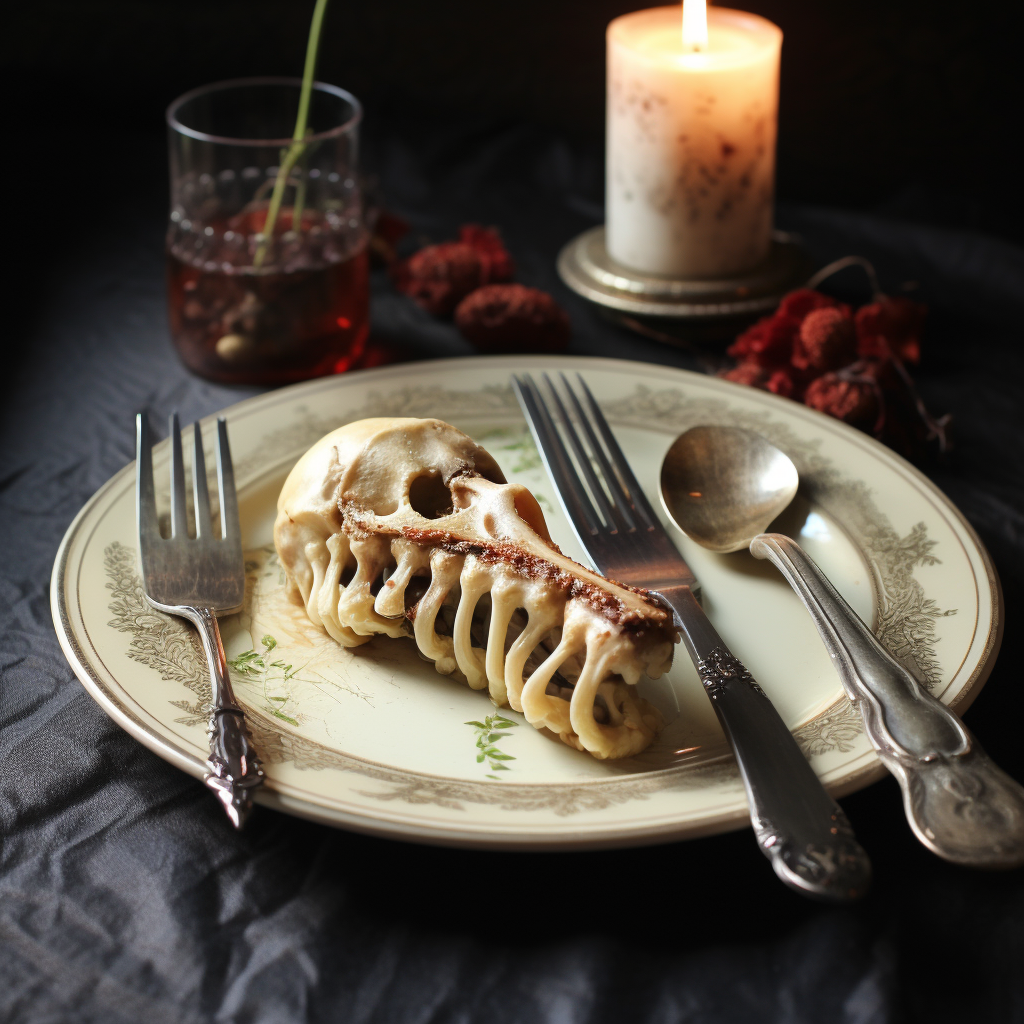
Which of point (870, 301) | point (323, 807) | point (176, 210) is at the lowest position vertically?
point (870, 301)

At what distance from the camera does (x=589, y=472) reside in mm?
1232

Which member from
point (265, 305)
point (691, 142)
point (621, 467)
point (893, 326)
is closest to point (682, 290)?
point (691, 142)

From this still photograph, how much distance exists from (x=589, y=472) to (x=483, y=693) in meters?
0.37

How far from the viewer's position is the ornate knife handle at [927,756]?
709mm

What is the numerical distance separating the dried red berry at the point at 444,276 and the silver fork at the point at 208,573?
2.04ft

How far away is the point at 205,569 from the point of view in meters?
1.06

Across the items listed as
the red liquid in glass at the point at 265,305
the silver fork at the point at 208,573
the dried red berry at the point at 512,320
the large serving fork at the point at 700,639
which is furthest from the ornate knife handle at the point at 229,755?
the dried red berry at the point at 512,320

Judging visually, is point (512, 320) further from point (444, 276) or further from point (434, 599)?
point (434, 599)

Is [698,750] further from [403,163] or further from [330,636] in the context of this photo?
[403,163]

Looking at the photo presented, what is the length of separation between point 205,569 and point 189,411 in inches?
21.4

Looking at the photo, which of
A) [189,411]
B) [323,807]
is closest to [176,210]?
[189,411]

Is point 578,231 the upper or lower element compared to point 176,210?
lower

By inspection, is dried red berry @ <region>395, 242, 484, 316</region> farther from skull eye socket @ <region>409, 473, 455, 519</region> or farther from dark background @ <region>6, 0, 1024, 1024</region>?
skull eye socket @ <region>409, 473, 455, 519</region>

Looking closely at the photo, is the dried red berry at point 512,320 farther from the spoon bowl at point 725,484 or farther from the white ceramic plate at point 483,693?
the spoon bowl at point 725,484
